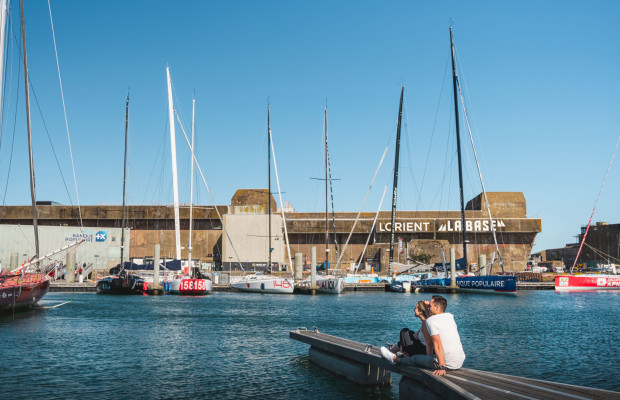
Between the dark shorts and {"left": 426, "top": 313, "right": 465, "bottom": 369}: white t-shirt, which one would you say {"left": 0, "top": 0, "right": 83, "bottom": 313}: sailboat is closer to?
the dark shorts

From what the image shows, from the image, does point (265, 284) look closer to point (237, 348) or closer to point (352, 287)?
point (352, 287)

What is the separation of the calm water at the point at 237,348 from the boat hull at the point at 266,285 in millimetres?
15647

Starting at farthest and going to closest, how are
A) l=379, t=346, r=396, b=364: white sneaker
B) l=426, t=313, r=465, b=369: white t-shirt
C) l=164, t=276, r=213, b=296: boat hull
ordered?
l=164, t=276, r=213, b=296: boat hull → l=379, t=346, r=396, b=364: white sneaker → l=426, t=313, r=465, b=369: white t-shirt

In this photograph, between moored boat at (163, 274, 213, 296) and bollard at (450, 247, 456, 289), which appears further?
bollard at (450, 247, 456, 289)

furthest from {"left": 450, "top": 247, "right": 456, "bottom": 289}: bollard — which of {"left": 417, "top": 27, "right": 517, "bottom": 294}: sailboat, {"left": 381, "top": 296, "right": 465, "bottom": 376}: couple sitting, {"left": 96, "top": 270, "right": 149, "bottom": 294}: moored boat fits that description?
{"left": 381, "top": 296, "right": 465, "bottom": 376}: couple sitting

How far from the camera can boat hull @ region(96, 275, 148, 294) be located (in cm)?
5024

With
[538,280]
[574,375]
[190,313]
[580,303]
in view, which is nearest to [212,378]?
[574,375]

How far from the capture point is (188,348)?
1958 cm

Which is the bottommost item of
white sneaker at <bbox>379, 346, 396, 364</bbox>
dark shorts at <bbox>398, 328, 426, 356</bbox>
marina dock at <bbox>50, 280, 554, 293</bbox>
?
marina dock at <bbox>50, 280, 554, 293</bbox>

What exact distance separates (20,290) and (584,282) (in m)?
52.8

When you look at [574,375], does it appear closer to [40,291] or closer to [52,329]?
[52,329]

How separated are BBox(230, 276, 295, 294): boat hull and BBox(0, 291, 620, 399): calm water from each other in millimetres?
15647

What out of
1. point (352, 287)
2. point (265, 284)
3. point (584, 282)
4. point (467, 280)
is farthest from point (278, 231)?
point (584, 282)

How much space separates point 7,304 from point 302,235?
172 ft
